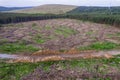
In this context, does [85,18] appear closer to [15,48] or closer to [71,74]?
[15,48]

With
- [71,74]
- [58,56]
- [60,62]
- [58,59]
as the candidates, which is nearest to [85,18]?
[58,56]

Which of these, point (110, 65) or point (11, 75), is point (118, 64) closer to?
point (110, 65)

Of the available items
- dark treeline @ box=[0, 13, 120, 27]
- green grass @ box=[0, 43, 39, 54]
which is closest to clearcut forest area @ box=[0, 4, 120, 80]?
green grass @ box=[0, 43, 39, 54]

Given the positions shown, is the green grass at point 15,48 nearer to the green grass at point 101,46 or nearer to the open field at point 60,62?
the open field at point 60,62

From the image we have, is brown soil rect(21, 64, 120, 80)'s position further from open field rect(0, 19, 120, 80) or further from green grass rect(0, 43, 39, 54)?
green grass rect(0, 43, 39, 54)

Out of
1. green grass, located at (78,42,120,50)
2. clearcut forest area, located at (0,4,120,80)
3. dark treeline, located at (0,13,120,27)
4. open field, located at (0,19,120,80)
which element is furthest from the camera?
dark treeline, located at (0,13,120,27)

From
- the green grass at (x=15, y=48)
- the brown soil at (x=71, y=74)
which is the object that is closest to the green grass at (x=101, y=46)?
the green grass at (x=15, y=48)
